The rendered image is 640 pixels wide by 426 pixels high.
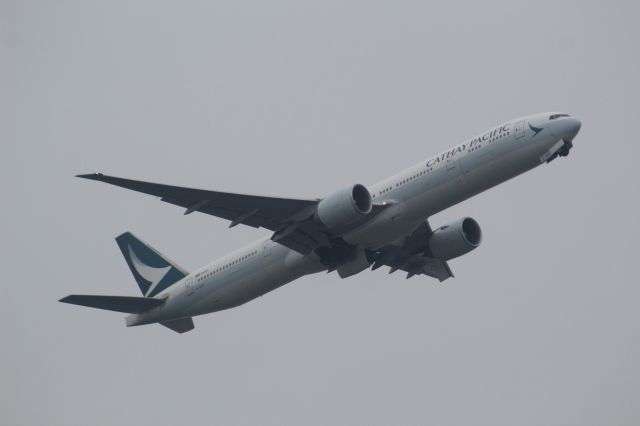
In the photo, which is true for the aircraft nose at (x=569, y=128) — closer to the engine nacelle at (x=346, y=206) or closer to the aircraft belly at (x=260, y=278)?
the engine nacelle at (x=346, y=206)

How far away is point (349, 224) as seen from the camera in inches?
1694

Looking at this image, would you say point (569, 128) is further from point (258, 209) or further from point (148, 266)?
point (148, 266)

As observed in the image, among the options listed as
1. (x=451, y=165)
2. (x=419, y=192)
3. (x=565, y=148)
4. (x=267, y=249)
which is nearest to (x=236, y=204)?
(x=267, y=249)

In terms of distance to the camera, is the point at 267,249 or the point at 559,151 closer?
the point at 559,151

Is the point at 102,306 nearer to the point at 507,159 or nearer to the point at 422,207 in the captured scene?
the point at 422,207

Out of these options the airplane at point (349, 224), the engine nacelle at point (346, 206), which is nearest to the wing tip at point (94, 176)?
the airplane at point (349, 224)

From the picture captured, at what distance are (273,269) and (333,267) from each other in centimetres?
255

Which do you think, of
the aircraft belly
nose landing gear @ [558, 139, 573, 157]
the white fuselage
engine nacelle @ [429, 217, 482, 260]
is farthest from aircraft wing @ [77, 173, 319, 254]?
nose landing gear @ [558, 139, 573, 157]

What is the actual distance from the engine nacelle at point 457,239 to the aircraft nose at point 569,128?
7.89 metres

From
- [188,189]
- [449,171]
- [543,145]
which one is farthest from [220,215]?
[543,145]

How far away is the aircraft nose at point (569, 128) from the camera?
41.1m

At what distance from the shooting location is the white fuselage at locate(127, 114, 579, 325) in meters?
41.5

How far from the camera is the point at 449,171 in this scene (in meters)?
42.2

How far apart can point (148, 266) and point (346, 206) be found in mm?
14143
